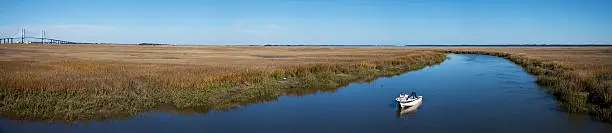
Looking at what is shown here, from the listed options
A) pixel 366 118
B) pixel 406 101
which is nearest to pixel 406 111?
pixel 406 101

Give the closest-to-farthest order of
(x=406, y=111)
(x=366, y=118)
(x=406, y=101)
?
(x=366, y=118) → (x=406, y=111) → (x=406, y=101)

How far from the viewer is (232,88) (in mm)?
18078

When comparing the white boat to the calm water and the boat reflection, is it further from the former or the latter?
the calm water

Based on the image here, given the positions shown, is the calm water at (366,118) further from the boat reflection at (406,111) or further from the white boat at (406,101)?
the white boat at (406,101)

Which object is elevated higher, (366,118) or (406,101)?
(406,101)

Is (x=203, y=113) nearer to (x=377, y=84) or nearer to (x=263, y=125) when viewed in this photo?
(x=263, y=125)

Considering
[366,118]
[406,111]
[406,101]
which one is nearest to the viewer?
[366,118]

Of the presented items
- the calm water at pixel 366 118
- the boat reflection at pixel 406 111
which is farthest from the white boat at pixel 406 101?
the calm water at pixel 366 118

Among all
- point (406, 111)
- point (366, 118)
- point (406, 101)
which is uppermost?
point (406, 101)

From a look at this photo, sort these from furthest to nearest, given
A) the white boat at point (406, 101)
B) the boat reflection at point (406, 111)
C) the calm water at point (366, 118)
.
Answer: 1. the white boat at point (406, 101)
2. the boat reflection at point (406, 111)
3. the calm water at point (366, 118)

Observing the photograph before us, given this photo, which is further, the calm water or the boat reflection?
the boat reflection

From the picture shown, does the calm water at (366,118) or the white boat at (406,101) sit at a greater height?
the white boat at (406,101)

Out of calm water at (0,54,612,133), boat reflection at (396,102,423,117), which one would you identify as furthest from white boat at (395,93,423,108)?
calm water at (0,54,612,133)

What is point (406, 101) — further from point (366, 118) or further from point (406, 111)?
point (366, 118)
